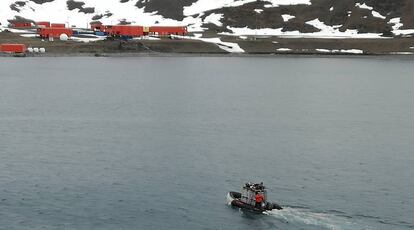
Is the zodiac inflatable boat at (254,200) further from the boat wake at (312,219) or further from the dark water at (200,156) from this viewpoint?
the dark water at (200,156)

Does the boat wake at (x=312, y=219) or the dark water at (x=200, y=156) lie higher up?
the boat wake at (x=312, y=219)

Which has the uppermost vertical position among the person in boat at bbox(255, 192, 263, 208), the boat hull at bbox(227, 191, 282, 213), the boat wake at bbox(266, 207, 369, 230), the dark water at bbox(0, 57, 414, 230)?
the person in boat at bbox(255, 192, 263, 208)

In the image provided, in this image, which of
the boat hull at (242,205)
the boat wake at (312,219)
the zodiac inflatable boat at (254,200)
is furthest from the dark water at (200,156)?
the zodiac inflatable boat at (254,200)

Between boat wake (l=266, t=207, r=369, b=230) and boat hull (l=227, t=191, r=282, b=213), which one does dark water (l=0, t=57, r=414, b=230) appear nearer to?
boat wake (l=266, t=207, r=369, b=230)

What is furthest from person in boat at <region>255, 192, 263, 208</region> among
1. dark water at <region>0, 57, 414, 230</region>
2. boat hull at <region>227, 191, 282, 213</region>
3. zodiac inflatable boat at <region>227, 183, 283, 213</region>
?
dark water at <region>0, 57, 414, 230</region>

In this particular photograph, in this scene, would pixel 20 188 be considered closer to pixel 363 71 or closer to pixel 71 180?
pixel 71 180

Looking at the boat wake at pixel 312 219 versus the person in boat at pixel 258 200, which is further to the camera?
the person in boat at pixel 258 200

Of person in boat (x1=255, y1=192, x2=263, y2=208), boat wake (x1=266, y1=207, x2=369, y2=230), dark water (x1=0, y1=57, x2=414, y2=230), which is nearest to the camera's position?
boat wake (x1=266, y1=207, x2=369, y2=230)

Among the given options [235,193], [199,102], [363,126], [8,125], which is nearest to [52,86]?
[199,102]
